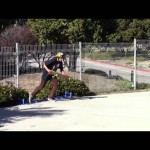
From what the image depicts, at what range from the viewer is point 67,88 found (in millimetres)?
12617

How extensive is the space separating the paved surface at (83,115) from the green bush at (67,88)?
41 centimetres

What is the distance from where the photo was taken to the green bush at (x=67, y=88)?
12.3 meters

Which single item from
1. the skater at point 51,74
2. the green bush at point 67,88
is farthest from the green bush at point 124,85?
the skater at point 51,74

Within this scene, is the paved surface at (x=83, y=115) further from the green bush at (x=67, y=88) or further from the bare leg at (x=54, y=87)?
the green bush at (x=67, y=88)

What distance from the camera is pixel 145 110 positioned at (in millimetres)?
10297

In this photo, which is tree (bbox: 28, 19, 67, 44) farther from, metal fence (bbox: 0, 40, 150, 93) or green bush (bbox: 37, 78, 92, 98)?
green bush (bbox: 37, 78, 92, 98)

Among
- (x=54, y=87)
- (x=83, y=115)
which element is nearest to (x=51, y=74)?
(x=54, y=87)

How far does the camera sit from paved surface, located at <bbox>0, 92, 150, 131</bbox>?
26.4 feet

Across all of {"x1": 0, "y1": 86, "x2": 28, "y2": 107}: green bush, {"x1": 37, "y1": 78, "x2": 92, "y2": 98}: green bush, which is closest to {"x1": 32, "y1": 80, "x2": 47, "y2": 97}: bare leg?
{"x1": 0, "y1": 86, "x2": 28, "y2": 107}: green bush

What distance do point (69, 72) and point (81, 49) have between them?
1468 mm

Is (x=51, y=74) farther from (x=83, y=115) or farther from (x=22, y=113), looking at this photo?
(x=83, y=115)

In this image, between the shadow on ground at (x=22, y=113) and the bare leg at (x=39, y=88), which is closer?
the shadow on ground at (x=22, y=113)
